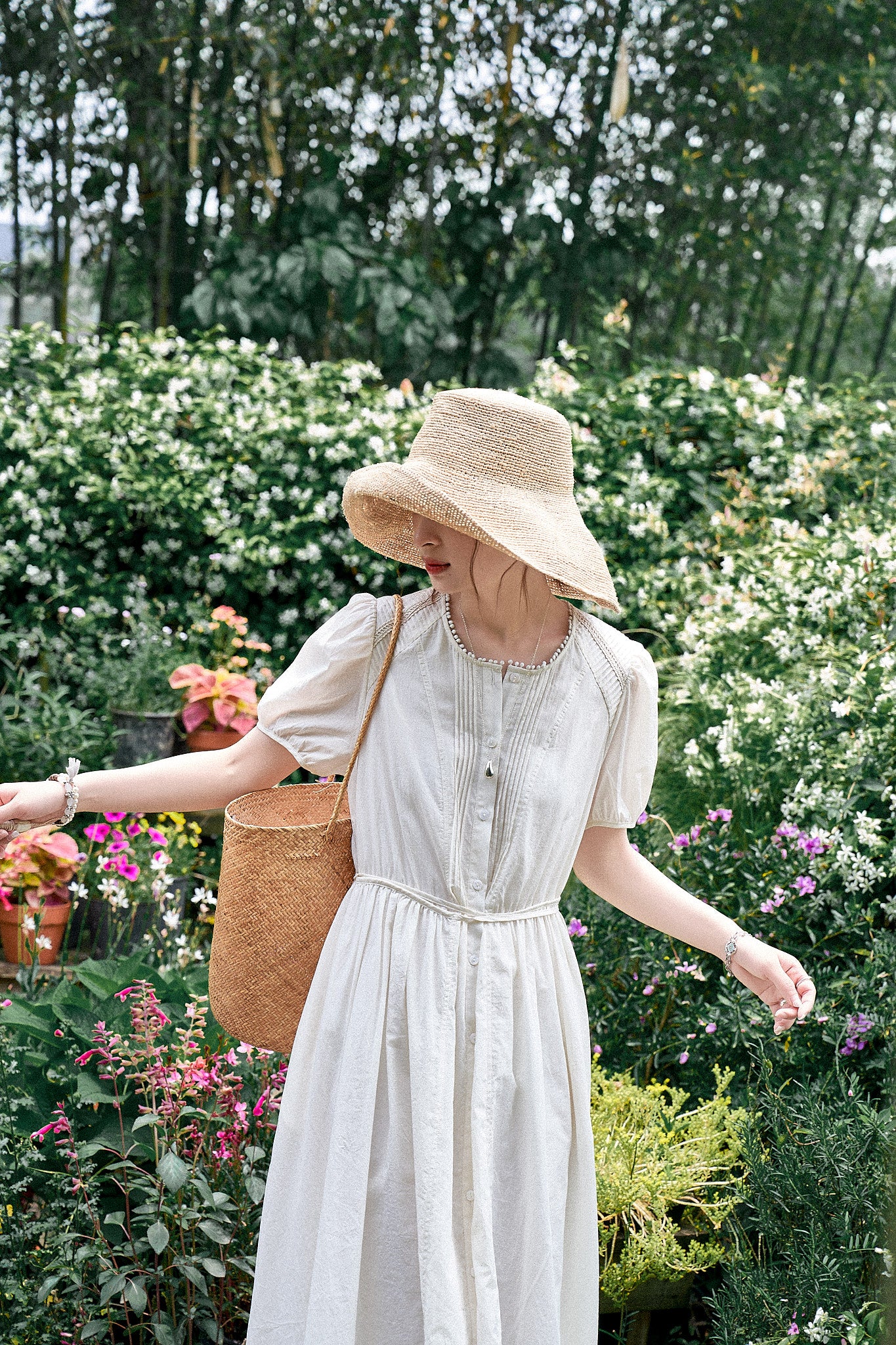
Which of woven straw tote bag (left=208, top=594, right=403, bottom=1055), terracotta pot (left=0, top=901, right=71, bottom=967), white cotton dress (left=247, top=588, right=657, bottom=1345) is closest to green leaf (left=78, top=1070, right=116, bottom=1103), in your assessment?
woven straw tote bag (left=208, top=594, right=403, bottom=1055)

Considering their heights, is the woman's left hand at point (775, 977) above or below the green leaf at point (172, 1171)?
above

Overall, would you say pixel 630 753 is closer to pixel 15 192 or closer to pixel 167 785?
pixel 167 785

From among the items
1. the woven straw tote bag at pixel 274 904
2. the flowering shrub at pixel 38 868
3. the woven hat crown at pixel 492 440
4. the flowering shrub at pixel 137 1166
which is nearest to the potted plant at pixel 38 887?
the flowering shrub at pixel 38 868

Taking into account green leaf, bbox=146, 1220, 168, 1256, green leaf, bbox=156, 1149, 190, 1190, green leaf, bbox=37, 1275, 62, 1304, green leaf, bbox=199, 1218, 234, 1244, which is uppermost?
green leaf, bbox=156, 1149, 190, 1190

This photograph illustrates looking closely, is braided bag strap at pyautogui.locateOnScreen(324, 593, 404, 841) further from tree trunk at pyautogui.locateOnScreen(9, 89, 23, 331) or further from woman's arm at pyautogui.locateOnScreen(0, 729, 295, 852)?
tree trunk at pyautogui.locateOnScreen(9, 89, 23, 331)

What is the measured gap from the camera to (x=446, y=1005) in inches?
49.9

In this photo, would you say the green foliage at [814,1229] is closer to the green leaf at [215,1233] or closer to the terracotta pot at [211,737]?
the green leaf at [215,1233]

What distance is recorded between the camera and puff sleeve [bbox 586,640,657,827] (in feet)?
4.54

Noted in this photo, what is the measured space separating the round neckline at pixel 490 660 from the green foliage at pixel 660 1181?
3.09 ft

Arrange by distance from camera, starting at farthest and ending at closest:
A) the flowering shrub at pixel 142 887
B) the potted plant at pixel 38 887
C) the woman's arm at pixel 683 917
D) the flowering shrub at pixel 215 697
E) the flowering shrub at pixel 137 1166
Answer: the flowering shrub at pixel 215 697 → the potted plant at pixel 38 887 → the flowering shrub at pixel 142 887 → the flowering shrub at pixel 137 1166 → the woman's arm at pixel 683 917

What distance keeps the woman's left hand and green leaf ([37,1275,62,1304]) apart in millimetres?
1063

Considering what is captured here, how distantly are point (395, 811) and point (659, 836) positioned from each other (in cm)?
145

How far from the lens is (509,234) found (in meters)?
7.46

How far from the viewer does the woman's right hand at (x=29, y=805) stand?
1.34m
